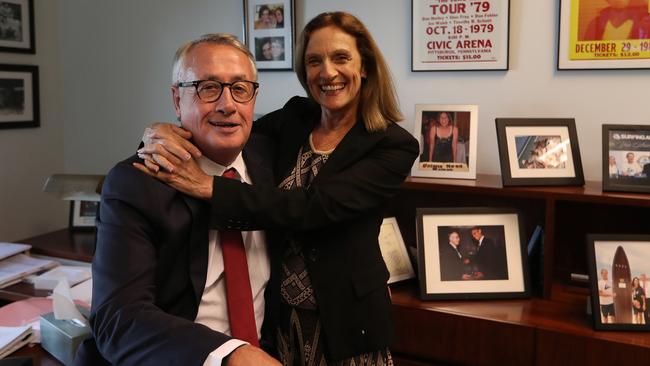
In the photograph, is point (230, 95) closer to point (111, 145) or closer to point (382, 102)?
point (382, 102)

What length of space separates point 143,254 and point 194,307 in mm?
163

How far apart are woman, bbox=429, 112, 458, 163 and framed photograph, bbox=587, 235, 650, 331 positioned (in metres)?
0.54

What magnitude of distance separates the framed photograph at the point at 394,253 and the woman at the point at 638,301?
0.71 metres

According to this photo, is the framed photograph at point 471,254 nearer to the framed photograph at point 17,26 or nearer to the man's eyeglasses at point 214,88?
the man's eyeglasses at point 214,88

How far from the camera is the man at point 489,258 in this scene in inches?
80.9

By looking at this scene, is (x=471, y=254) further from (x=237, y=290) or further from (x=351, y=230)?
(x=237, y=290)

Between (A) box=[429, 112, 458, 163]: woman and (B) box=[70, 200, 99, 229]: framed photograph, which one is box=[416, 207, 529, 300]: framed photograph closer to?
(A) box=[429, 112, 458, 163]: woman

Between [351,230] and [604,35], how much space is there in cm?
121

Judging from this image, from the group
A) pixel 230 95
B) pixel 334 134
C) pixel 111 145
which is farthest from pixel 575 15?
pixel 111 145

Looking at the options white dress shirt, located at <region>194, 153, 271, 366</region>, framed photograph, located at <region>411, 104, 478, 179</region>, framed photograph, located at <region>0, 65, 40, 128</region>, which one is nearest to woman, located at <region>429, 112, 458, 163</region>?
framed photograph, located at <region>411, 104, 478, 179</region>

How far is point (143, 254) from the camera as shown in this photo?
111 cm

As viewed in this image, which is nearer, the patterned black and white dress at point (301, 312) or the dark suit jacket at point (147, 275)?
the dark suit jacket at point (147, 275)

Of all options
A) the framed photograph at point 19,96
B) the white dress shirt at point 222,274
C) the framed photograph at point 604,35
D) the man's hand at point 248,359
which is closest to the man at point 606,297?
the framed photograph at point 604,35

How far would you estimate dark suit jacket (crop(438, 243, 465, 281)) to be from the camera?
2059 millimetres
